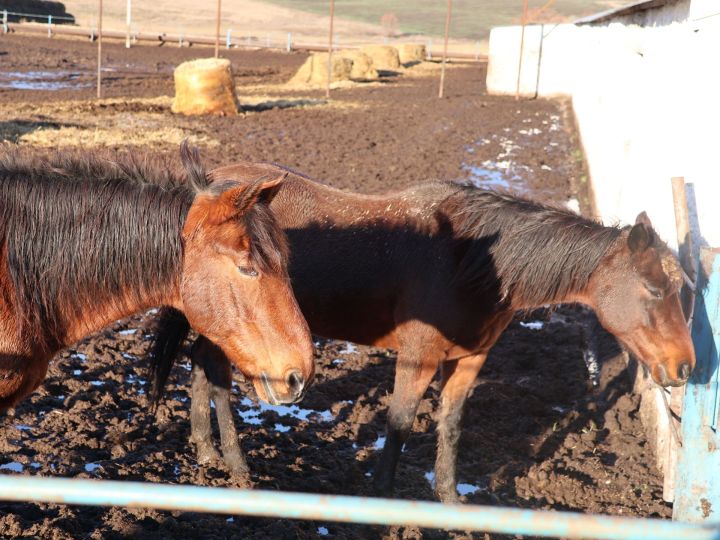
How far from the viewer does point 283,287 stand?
10.1 feet

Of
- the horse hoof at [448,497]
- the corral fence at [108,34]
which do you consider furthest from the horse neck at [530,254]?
the corral fence at [108,34]

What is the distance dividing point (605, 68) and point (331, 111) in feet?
28.2

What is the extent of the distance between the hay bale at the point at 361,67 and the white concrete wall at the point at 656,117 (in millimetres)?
14997

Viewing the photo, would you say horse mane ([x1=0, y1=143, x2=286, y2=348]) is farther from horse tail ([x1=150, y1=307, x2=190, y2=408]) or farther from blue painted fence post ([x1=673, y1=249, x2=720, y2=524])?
blue painted fence post ([x1=673, y1=249, x2=720, y2=524])

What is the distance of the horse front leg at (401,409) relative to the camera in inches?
173

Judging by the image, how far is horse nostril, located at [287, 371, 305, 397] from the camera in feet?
9.75

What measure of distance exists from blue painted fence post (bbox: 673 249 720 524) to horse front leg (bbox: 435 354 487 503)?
1.22m

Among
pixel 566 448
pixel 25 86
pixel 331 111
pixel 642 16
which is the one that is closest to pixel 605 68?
pixel 642 16

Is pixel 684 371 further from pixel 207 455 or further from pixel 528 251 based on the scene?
pixel 207 455

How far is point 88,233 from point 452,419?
99.3 inches

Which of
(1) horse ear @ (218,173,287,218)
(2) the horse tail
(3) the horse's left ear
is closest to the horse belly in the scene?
(2) the horse tail

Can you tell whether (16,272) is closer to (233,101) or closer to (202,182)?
(202,182)

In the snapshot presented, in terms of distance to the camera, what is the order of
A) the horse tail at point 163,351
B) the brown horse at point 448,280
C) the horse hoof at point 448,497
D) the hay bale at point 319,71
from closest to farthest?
the brown horse at point 448,280, the horse hoof at point 448,497, the horse tail at point 163,351, the hay bale at point 319,71

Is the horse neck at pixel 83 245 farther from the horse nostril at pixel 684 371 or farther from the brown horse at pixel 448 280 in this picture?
the horse nostril at pixel 684 371
